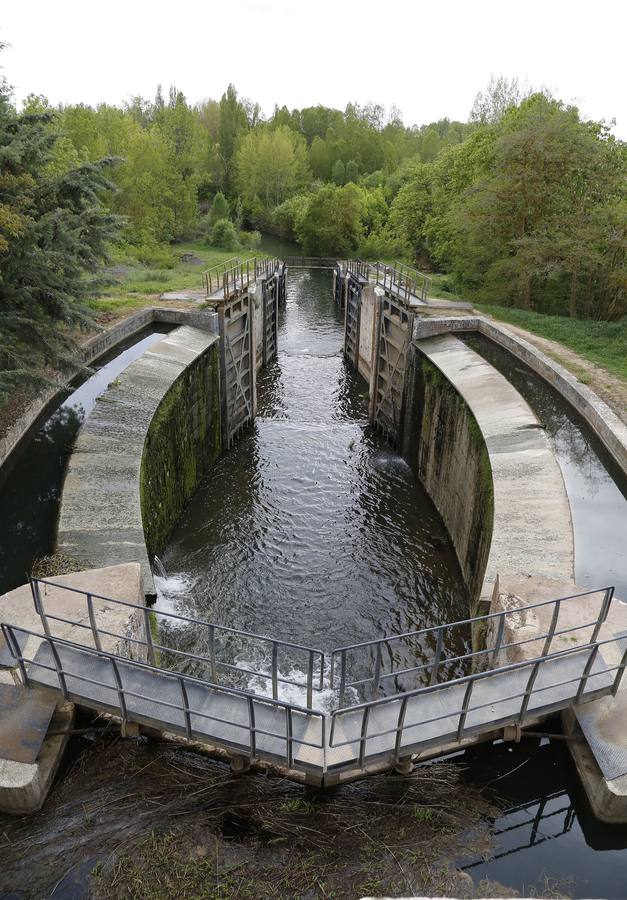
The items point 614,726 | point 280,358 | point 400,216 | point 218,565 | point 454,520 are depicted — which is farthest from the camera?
point 400,216

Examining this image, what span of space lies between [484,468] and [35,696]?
9358mm

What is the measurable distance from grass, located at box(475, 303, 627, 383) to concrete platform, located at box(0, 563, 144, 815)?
1370cm

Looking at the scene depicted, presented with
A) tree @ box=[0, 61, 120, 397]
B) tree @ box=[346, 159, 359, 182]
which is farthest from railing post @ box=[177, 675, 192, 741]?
tree @ box=[346, 159, 359, 182]

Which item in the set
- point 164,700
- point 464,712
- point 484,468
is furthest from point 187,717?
point 484,468

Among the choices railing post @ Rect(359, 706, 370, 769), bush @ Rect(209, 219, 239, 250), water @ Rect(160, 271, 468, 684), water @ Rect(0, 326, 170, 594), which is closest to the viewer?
railing post @ Rect(359, 706, 370, 769)

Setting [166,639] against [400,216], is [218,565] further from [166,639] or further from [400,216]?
[400,216]

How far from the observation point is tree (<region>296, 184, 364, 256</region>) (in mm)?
55031

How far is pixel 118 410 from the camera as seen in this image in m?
14.0

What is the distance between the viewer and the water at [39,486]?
9930 millimetres

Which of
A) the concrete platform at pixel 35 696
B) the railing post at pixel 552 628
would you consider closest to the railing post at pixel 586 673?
the railing post at pixel 552 628

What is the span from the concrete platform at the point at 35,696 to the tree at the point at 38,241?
4.73 meters

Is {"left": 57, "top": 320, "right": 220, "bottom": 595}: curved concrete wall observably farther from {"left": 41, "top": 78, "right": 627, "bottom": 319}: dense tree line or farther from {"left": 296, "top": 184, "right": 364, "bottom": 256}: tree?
{"left": 296, "top": 184, "right": 364, "bottom": 256}: tree

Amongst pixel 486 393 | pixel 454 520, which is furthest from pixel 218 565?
pixel 486 393

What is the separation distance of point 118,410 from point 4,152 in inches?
221
